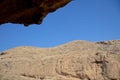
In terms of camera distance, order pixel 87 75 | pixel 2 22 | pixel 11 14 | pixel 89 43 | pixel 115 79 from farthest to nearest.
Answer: pixel 89 43, pixel 87 75, pixel 115 79, pixel 2 22, pixel 11 14

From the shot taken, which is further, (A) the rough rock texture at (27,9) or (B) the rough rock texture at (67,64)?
(B) the rough rock texture at (67,64)

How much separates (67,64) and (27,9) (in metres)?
42.9

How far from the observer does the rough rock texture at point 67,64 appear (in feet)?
144

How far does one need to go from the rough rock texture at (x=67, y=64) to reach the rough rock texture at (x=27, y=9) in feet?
128

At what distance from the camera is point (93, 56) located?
1773 inches

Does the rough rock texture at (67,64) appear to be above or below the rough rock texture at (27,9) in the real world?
above

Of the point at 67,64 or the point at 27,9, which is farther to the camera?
the point at 67,64

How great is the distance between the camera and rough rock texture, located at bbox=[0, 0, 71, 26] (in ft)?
13.7

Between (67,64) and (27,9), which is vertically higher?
(67,64)

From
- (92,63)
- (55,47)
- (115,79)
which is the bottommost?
(115,79)

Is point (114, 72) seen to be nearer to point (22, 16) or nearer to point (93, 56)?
point (93, 56)

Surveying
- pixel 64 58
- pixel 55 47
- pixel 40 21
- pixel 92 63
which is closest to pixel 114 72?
pixel 92 63

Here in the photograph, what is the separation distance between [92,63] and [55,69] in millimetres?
6564

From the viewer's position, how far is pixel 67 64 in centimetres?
4684
